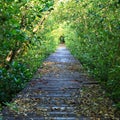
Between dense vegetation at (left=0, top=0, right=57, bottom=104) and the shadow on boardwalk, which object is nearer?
dense vegetation at (left=0, top=0, right=57, bottom=104)

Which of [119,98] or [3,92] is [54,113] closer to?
[119,98]

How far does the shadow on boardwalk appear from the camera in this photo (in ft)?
17.6

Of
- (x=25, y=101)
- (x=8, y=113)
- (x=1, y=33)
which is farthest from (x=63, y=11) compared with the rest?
(x=1, y=33)

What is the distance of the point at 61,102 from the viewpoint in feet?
21.0

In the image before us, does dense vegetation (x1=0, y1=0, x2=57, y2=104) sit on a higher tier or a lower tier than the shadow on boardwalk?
higher

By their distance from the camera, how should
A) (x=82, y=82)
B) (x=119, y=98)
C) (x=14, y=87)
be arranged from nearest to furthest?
(x=119, y=98) < (x=14, y=87) < (x=82, y=82)

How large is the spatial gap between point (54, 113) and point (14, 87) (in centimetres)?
295

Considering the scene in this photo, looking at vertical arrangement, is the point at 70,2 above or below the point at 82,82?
above

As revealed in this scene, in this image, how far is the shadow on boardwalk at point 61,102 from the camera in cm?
536

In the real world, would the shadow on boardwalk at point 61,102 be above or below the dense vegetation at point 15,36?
below

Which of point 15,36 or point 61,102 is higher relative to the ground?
point 15,36

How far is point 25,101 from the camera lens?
6.45m

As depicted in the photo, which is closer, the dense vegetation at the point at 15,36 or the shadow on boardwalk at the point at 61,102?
the dense vegetation at the point at 15,36

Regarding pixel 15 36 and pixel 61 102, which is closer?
pixel 15 36
